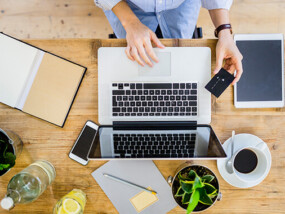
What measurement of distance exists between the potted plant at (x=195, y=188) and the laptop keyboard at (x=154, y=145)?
2.5 inches

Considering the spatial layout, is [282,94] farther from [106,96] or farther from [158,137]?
[106,96]

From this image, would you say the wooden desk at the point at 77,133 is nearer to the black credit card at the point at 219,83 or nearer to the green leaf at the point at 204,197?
the black credit card at the point at 219,83

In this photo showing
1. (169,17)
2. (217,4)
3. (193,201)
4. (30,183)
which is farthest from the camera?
(169,17)

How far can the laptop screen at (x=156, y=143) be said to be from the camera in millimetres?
809

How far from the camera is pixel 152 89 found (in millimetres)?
880

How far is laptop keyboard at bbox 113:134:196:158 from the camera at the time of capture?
822mm

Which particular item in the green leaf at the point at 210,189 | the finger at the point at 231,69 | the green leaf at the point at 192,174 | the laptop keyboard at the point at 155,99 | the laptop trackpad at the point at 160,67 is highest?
the laptop trackpad at the point at 160,67

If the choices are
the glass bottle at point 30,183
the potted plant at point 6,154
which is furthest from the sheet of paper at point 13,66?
the glass bottle at point 30,183

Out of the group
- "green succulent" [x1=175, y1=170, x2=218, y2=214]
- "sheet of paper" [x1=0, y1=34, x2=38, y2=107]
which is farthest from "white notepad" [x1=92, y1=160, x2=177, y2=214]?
"sheet of paper" [x1=0, y1=34, x2=38, y2=107]

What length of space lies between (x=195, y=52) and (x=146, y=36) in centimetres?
19

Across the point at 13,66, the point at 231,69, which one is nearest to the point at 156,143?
the point at 231,69

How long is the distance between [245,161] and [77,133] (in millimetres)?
629

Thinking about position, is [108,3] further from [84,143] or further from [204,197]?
[204,197]

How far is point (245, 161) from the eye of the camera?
839 mm
